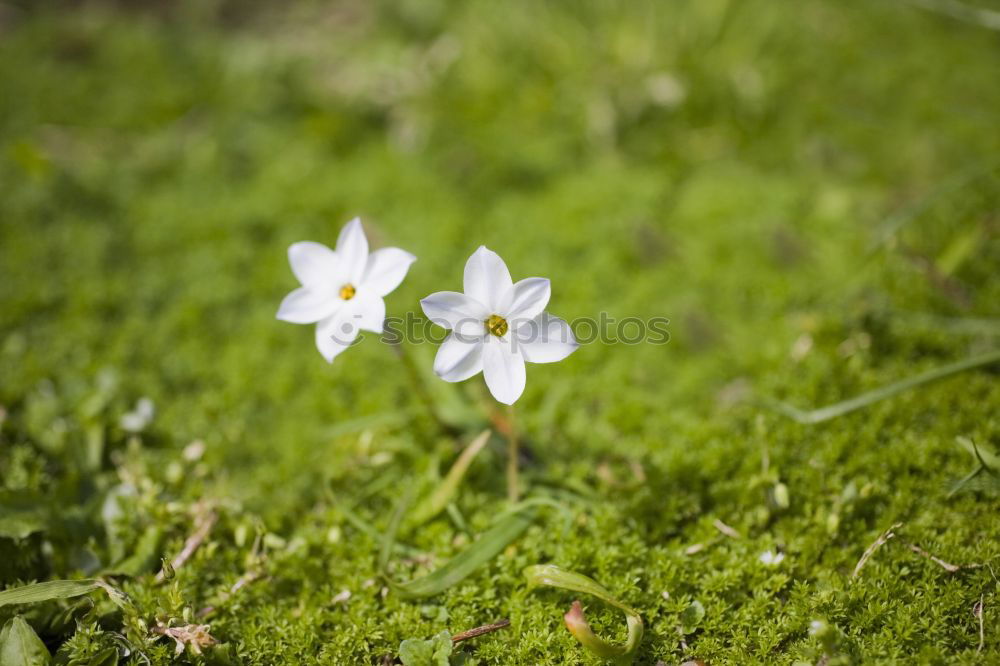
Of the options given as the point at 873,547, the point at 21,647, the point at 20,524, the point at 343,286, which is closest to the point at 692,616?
the point at 873,547

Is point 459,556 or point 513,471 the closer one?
point 459,556

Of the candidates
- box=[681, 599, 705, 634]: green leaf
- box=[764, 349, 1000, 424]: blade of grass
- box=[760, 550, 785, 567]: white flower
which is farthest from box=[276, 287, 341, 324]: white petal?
box=[764, 349, 1000, 424]: blade of grass

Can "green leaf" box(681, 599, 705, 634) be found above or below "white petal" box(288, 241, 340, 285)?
below

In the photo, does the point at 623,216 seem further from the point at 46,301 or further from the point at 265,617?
the point at 46,301

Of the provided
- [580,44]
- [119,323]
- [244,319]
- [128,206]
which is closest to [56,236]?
[128,206]

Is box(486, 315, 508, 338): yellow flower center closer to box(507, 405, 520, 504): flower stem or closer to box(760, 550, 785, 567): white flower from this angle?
box(507, 405, 520, 504): flower stem

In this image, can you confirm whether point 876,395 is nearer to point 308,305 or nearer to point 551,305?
point 551,305

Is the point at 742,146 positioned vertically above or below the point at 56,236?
below
